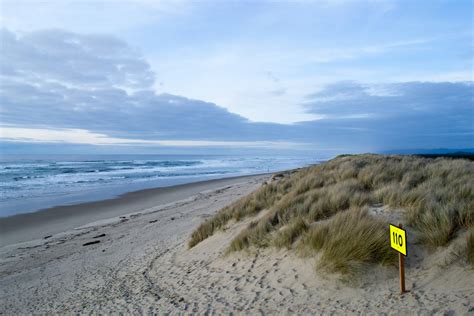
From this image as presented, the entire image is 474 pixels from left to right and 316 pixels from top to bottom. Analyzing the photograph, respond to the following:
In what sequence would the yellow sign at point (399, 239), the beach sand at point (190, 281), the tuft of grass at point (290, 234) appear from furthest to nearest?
the tuft of grass at point (290, 234) → the beach sand at point (190, 281) → the yellow sign at point (399, 239)

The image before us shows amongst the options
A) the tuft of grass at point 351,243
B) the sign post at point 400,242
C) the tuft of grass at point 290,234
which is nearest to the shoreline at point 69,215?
the tuft of grass at point 290,234

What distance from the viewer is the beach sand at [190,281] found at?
382 centimetres

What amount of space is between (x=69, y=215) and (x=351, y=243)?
1490cm

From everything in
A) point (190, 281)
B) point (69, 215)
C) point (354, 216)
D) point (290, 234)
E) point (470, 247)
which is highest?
point (354, 216)

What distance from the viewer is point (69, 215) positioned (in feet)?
51.3

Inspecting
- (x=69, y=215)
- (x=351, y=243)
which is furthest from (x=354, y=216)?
(x=69, y=215)

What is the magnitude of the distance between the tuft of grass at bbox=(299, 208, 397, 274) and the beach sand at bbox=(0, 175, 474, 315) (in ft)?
0.61

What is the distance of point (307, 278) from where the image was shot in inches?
182

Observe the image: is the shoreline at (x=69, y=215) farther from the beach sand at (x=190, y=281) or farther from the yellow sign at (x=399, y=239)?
the yellow sign at (x=399, y=239)

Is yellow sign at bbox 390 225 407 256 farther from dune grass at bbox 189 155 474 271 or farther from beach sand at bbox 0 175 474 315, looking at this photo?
dune grass at bbox 189 155 474 271

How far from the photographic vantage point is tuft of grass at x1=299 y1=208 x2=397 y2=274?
14.4ft

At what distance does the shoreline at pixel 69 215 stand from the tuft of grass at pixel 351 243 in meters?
11.2

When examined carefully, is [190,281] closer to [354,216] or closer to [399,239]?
[354,216]

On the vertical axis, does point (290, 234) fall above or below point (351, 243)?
below
